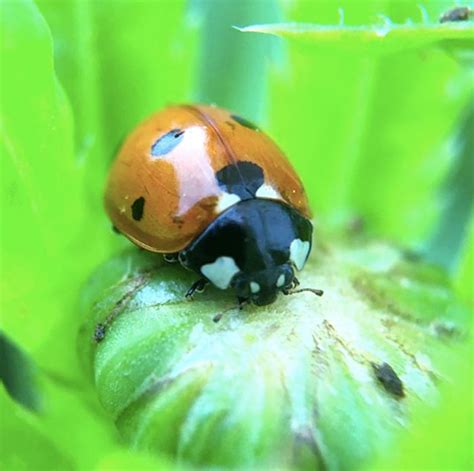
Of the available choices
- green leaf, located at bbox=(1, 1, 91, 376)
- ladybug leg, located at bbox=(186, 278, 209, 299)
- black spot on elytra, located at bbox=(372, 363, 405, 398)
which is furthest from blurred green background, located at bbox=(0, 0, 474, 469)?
black spot on elytra, located at bbox=(372, 363, 405, 398)

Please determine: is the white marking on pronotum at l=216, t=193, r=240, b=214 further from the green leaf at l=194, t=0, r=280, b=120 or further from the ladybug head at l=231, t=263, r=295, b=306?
the green leaf at l=194, t=0, r=280, b=120

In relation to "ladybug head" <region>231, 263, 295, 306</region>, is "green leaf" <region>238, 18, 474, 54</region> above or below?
above

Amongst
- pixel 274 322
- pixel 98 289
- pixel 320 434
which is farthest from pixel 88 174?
pixel 320 434

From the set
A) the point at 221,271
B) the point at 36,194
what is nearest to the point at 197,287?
the point at 221,271

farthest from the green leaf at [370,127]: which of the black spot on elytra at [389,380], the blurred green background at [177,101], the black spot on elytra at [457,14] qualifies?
the black spot on elytra at [389,380]

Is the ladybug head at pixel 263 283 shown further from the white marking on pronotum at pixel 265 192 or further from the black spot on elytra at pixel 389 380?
the black spot on elytra at pixel 389 380
